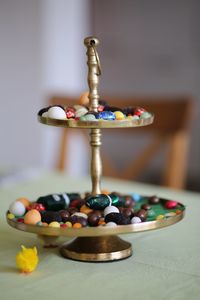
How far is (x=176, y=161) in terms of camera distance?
1785 millimetres

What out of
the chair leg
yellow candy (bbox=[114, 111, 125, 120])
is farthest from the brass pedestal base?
the chair leg

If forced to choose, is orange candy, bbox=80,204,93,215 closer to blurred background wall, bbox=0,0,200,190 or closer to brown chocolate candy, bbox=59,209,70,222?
brown chocolate candy, bbox=59,209,70,222

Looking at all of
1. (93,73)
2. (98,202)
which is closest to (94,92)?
(93,73)

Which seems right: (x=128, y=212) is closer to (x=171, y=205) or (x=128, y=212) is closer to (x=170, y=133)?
(x=171, y=205)

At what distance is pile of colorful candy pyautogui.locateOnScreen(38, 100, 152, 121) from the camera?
0.78 metres

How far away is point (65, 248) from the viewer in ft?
2.85

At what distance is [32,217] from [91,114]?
0.16 metres

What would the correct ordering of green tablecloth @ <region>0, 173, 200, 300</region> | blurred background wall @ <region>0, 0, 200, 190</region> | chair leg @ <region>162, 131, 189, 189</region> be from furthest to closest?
blurred background wall @ <region>0, 0, 200, 190</region>, chair leg @ <region>162, 131, 189, 189</region>, green tablecloth @ <region>0, 173, 200, 300</region>

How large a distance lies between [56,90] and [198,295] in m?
2.79

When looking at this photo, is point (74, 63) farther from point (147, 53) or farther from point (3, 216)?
point (3, 216)

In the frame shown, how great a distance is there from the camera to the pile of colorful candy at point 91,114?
2.57 ft

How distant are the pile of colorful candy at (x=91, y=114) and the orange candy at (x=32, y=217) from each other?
13 centimetres

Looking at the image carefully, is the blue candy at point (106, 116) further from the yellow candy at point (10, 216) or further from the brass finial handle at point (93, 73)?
the yellow candy at point (10, 216)

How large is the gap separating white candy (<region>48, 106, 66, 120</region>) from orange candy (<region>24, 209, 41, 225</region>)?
0.13 meters
